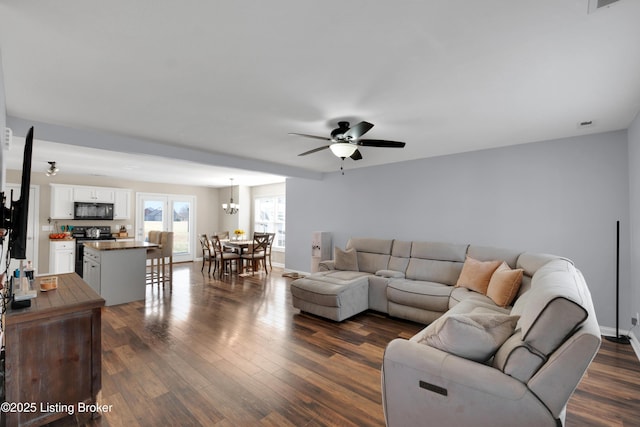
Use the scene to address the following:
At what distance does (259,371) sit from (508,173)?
4.20m

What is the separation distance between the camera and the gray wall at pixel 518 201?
351cm

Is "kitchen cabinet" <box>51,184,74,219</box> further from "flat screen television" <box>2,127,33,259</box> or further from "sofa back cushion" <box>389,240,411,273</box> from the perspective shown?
"sofa back cushion" <box>389,240,411,273</box>

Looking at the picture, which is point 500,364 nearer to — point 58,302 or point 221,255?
point 58,302

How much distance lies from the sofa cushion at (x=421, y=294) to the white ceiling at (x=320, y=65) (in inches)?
80.1

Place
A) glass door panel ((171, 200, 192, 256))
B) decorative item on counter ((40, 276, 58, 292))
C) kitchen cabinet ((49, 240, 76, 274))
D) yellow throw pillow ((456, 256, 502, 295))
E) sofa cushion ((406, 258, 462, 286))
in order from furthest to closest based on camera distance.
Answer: glass door panel ((171, 200, 192, 256)), kitchen cabinet ((49, 240, 76, 274)), sofa cushion ((406, 258, 462, 286)), yellow throw pillow ((456, 256, 502, 295)), decorative item on counter ((40, 276, 58, 292))

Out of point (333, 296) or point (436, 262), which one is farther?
point (436, 262)

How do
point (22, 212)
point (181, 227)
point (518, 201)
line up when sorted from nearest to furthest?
point (22, 212) → point (518, 201) → point (181, 227)

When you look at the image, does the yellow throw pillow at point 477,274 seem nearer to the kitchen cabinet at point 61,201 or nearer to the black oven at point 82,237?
the black oven at point 82,237

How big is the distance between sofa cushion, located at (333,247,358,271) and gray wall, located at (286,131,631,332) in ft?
3.04

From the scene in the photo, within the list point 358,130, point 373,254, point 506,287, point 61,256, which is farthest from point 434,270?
point 61,256

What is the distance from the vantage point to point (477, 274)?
3.57 m

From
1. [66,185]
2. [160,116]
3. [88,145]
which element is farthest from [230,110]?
[66,185]

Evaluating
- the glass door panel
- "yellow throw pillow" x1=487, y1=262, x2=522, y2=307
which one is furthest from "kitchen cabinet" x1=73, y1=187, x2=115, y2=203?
"yellow throw pillow" x1=487, y1=262, x2=522, y2=307

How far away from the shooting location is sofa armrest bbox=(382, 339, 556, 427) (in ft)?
4.34
